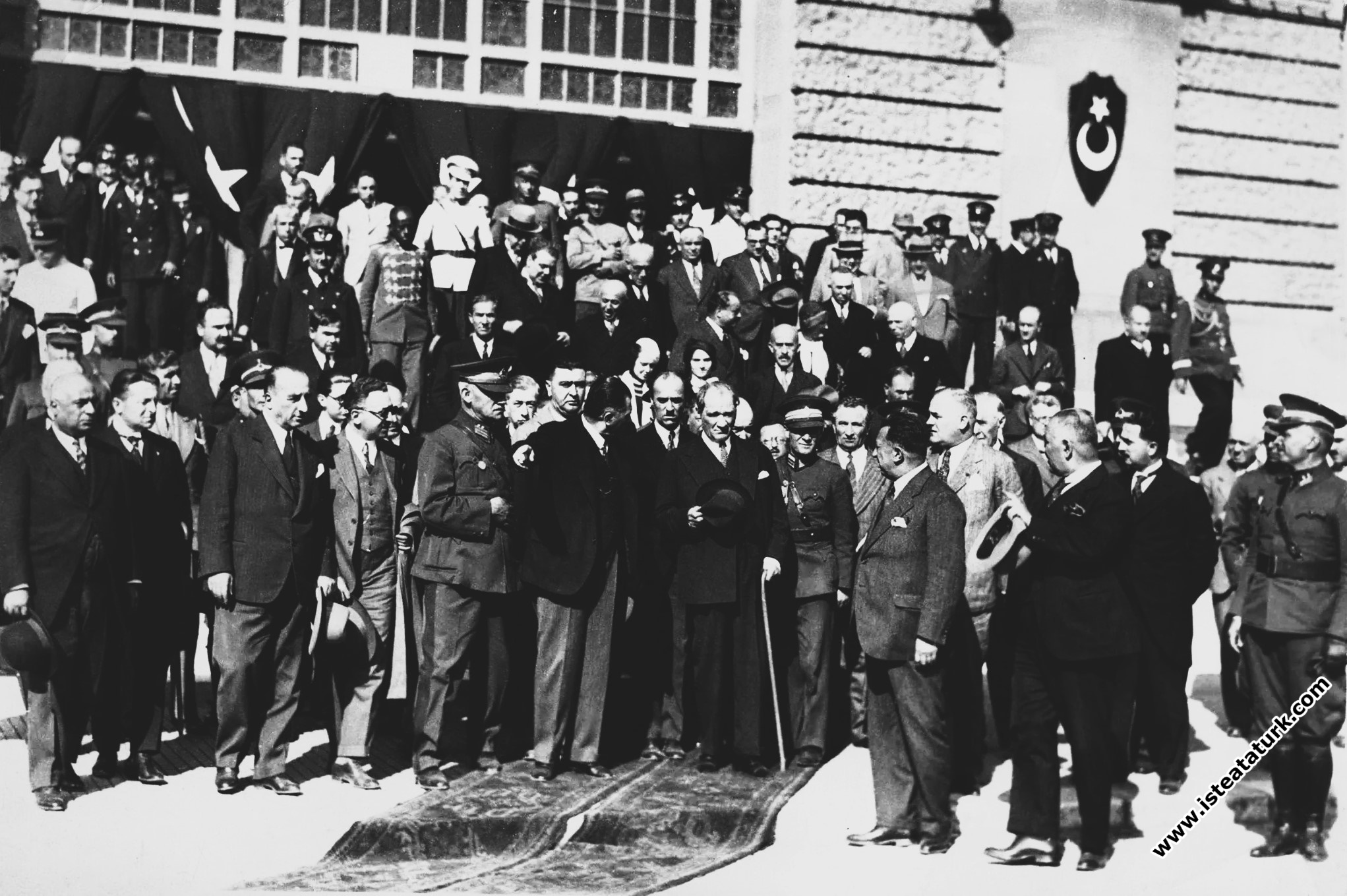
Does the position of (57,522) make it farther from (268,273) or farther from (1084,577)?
(1084,577)

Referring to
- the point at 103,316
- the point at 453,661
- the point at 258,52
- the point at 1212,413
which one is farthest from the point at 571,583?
the point at 1212,413

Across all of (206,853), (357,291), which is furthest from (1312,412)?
(357,291)

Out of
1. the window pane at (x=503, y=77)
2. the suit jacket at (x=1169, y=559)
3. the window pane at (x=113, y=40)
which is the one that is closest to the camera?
the suit jacket at (x=1169, y=559)

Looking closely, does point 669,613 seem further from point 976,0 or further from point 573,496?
point 976,0

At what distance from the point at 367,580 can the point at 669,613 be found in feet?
5.81

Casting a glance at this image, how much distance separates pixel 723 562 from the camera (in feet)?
32.7

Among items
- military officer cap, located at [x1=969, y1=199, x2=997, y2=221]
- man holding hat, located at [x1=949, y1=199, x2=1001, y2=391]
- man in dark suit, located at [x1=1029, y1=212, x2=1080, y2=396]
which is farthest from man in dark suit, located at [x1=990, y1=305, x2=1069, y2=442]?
military officer cap, located at [x1=969, y1=199, x2=997, y2=221]

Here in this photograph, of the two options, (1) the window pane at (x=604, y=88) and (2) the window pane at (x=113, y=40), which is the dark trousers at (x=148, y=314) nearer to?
(2) the window pane at (x=113, y=40)

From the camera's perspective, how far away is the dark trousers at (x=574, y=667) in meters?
9.52

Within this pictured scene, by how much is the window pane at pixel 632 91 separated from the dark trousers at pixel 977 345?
Answer: 4.10 m

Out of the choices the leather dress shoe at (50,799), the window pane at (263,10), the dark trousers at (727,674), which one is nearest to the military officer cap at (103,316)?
the leather dress shoe at (50,799)

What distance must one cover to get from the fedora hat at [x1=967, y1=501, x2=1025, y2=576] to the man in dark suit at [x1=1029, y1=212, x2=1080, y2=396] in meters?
6.12

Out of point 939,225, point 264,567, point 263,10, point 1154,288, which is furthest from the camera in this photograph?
point 1154,288

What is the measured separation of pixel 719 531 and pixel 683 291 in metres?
4.20
